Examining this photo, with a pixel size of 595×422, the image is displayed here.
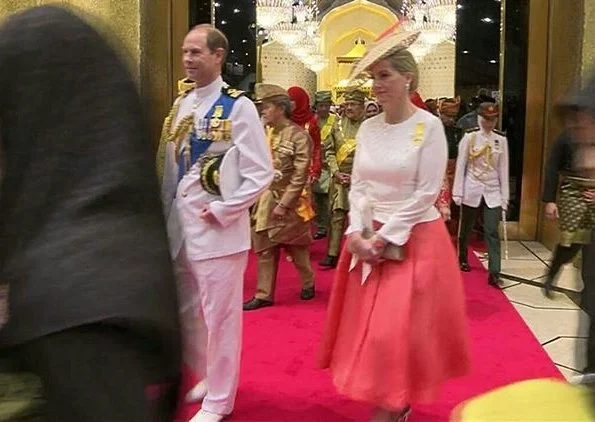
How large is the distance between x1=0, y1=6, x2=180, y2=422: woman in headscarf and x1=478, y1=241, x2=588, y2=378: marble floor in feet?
10.7

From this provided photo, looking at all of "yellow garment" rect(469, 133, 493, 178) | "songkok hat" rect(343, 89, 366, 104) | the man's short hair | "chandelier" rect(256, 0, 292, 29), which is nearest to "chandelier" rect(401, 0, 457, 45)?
"chandelier" rect(256, 0, 292, 29)

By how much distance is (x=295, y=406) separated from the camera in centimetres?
413

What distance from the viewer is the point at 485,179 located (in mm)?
7203

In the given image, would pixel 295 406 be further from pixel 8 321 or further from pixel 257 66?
pixel 257 66

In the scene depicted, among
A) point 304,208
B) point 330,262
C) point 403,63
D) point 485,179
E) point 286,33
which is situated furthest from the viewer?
point 286,33

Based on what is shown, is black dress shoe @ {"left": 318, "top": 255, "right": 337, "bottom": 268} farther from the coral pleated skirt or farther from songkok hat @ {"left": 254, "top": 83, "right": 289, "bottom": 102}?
the coral pleated skirt

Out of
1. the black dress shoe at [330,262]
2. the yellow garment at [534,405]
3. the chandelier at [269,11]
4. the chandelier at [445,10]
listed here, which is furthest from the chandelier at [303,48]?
the yellow garment at [534,405]

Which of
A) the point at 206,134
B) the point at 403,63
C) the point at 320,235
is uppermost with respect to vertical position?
the point at 403,63

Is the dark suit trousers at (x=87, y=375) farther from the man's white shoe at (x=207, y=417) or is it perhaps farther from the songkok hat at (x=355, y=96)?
the songkok hat at (x=355, y=96)

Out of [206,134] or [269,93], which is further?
[269,93]

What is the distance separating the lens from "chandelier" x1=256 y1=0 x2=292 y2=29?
37.7 ft

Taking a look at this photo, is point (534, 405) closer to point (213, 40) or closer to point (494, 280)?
point (213, 40)

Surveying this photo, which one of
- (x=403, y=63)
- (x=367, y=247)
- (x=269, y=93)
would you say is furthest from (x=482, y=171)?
(x=367, y=247)

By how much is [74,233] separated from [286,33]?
14.9m
